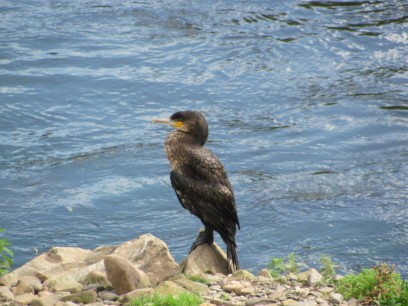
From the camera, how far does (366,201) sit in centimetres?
1162

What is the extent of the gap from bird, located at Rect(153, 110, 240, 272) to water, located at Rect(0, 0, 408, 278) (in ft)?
4.42

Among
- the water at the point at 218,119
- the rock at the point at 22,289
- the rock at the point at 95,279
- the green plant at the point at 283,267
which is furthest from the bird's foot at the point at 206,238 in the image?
the rock at the point at 22,289

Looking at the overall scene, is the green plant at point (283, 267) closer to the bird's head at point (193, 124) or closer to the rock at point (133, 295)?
the bird's head at point (193, 124)

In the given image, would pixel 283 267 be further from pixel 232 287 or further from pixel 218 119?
pixel 218 119

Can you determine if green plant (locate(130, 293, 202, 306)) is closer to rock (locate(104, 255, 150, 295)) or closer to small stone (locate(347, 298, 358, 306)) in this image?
rock (locate(104, 255, 150, 295))

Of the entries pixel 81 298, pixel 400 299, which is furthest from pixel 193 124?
pixel 400 299

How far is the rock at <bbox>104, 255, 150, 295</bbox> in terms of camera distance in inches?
270

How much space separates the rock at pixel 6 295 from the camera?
22.0 feet

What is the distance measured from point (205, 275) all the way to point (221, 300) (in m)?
1.04

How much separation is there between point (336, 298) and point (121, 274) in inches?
60.2

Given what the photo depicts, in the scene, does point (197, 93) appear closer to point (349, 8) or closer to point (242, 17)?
point (242, 17)

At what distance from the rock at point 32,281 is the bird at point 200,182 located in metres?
1.58

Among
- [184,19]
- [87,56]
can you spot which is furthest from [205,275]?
[184,19]

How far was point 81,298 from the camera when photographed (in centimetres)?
663
